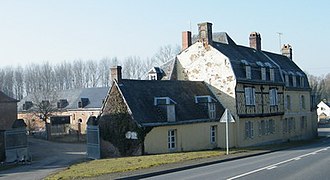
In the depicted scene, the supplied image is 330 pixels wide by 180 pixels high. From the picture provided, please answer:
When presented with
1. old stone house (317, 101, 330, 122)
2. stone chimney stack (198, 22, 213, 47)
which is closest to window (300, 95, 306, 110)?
stone chimney stack (198, 22, 213, 47)

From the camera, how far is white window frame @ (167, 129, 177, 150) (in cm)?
2964

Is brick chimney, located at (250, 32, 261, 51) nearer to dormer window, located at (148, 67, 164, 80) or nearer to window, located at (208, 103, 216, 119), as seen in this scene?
dormer window, located at (148, 67, 164, 80)

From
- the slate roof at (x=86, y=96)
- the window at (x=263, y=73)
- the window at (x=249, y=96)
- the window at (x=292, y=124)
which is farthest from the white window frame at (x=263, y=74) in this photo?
the slate roof at (x=86, y=96)

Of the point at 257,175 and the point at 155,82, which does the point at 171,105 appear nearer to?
the point at 155,82

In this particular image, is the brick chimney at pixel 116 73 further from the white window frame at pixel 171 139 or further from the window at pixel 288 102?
the window at pixel 288 102

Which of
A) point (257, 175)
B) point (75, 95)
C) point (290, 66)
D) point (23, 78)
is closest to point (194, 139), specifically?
point (257, 175)

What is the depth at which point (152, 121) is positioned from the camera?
94.2 feet

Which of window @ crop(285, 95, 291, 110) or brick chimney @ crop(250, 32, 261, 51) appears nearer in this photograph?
window @ crop(285, 95, 291, 110)

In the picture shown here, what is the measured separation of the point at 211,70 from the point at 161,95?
6.72 m

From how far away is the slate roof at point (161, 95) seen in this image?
28.8 meters

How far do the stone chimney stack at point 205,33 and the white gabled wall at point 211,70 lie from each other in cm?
41

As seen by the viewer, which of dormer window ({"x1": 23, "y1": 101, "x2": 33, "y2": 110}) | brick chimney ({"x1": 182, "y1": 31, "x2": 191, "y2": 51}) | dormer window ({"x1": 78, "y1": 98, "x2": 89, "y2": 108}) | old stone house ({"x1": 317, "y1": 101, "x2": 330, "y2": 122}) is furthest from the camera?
old stone house ({"x1": 317, "y1": 101, "x2": 330, "y2": 122})

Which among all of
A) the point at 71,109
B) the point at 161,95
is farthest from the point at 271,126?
the point at 71,109

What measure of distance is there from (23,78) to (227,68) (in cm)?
7617
